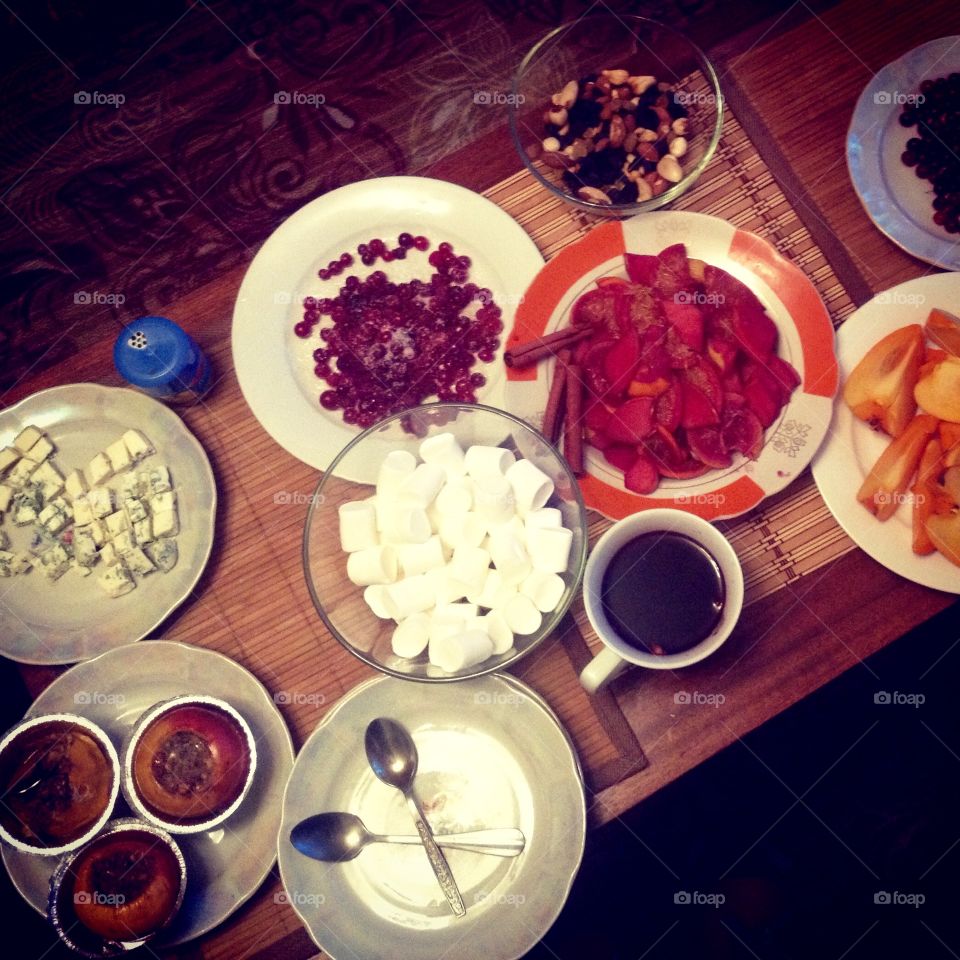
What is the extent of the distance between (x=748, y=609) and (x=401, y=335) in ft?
2.54

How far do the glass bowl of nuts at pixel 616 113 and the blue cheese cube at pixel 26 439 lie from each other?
1.01 meters

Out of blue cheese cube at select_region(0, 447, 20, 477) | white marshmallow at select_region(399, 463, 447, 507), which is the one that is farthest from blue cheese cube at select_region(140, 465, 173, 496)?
white marshmallow at select_region(399, 463, 447, 507)

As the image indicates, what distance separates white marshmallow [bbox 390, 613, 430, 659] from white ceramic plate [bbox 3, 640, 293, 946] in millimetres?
255

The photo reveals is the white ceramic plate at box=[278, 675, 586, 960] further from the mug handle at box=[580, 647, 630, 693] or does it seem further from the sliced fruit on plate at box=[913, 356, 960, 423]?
the sliced fruit on plate at box=[913, 356, 960, 423]

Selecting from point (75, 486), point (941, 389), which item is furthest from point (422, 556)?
point (941, 389)

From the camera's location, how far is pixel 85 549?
1317mm

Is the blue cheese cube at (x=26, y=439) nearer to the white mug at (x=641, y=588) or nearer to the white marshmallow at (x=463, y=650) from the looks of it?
the white marshmallow at (x=463, y=650)

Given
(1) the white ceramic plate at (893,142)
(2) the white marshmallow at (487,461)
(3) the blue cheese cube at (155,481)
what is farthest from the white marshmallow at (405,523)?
(1) the white ceramic plate at (893,142)

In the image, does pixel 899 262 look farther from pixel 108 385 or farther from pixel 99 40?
pixel 99 40

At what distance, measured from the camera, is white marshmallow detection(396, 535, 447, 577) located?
118 cm

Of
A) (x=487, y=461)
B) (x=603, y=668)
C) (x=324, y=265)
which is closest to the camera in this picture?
(x=603, y=668)

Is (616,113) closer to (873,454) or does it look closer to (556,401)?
(556,401)

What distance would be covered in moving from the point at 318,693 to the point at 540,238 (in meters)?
0.91

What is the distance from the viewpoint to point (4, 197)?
1.51m
